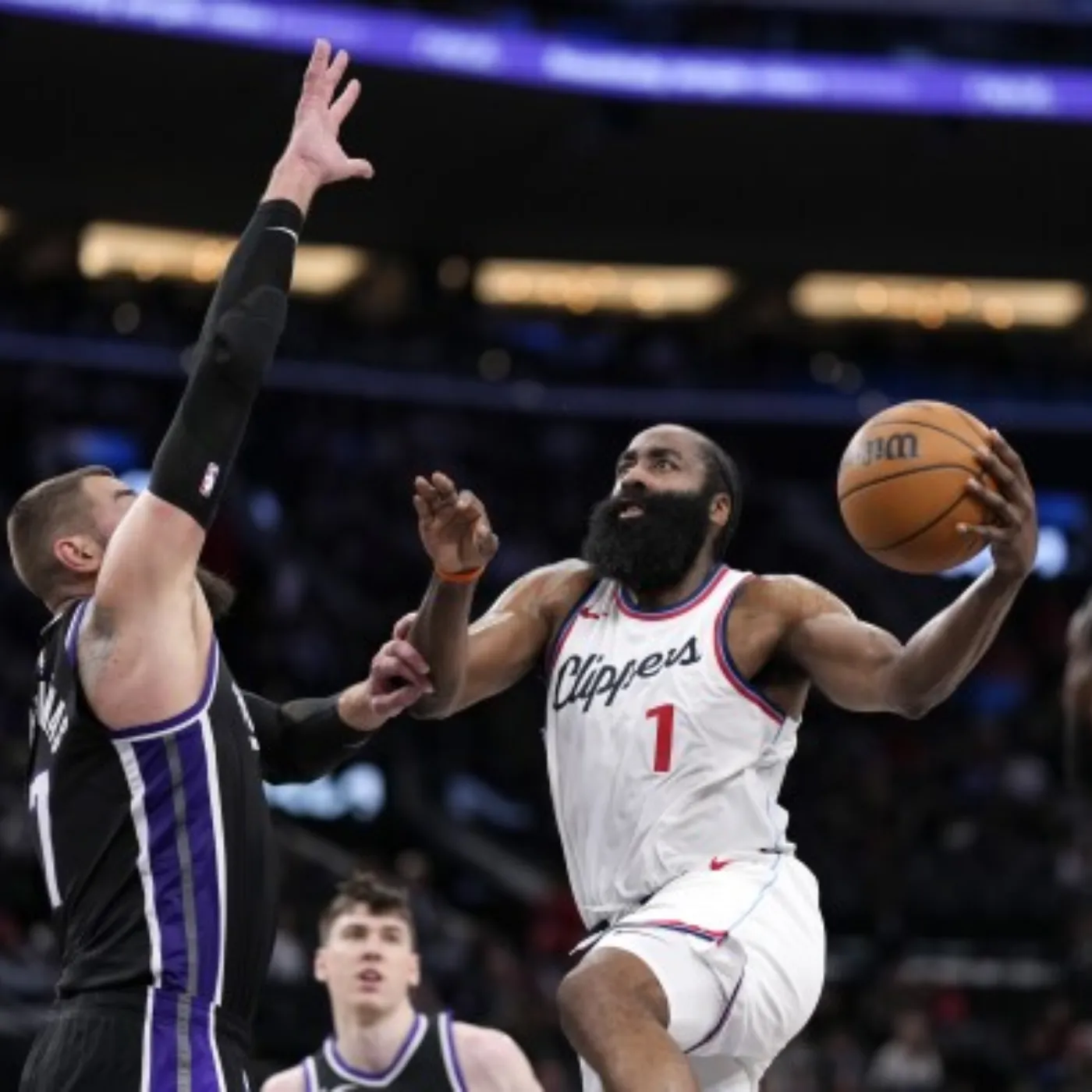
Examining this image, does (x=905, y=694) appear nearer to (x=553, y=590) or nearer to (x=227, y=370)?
(x=553, y=590)

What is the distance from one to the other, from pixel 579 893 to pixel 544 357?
787 inches

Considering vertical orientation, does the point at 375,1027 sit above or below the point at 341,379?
below

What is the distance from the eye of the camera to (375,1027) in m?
7.85

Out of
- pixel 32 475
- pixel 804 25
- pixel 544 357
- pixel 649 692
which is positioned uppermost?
pixel 804 25

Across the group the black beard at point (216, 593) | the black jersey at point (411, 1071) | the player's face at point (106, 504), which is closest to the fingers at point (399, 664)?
the black beard at point (216, 593)

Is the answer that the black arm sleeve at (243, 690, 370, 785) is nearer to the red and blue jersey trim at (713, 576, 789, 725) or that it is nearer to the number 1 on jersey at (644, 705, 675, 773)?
the number 1 on jersey at (644, 705, 675, 773)

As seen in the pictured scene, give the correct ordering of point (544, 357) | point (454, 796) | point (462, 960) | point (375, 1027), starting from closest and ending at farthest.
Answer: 1. point (375, 1027)
2. point (462, 960)
3. point (454, 796)
4. point (544, 357)

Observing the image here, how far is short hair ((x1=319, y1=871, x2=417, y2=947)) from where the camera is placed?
26.1 ft

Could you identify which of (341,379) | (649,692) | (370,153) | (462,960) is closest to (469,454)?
→ (341,379)

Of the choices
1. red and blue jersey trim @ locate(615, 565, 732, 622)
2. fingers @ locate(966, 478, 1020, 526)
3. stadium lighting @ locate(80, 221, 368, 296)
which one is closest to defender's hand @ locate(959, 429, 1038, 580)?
fingers @ locate(966, 478, 1020, 526)

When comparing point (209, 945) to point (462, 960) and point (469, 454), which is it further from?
point (469, 454)

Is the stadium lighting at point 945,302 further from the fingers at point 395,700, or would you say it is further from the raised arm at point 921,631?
the fingers at point 395,700

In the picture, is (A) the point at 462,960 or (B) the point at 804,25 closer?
(A) the point at 462,960

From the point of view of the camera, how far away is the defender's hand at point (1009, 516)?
18.8 ft
